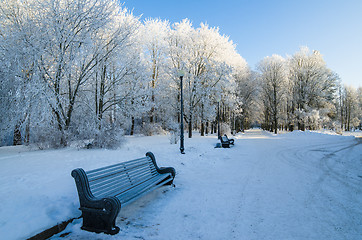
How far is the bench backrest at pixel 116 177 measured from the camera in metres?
3.46

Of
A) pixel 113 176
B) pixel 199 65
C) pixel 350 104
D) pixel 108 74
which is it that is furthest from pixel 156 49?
pixel 350 104

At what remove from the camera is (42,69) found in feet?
28.9

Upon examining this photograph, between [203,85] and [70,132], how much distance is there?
15.9 m

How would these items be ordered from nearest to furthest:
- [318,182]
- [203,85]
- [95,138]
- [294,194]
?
[294,194] → [318,182] → [95,138] → [203,85]

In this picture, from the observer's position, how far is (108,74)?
Answer: 1578 cm

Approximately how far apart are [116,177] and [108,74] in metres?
13.4

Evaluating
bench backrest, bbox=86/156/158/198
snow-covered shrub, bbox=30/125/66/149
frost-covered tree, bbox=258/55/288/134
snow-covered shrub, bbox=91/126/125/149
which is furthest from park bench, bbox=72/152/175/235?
frost-covered tree, bbox=258/55/288/134

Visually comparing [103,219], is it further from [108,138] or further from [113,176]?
[108,138]

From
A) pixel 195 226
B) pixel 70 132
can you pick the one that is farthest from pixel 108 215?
pixel 70 132

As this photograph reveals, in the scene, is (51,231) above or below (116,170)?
below

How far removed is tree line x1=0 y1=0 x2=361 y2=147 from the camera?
27.3 ft

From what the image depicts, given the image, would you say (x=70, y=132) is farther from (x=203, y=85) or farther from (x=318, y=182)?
(x=203, y=85)

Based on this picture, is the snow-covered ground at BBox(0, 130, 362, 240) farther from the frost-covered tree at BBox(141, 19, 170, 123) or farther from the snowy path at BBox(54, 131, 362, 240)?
the frost-covered tree at BBox(141, 19, 170, 123)

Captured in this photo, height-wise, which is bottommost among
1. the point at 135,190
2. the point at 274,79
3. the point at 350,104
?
the point at 135,190
